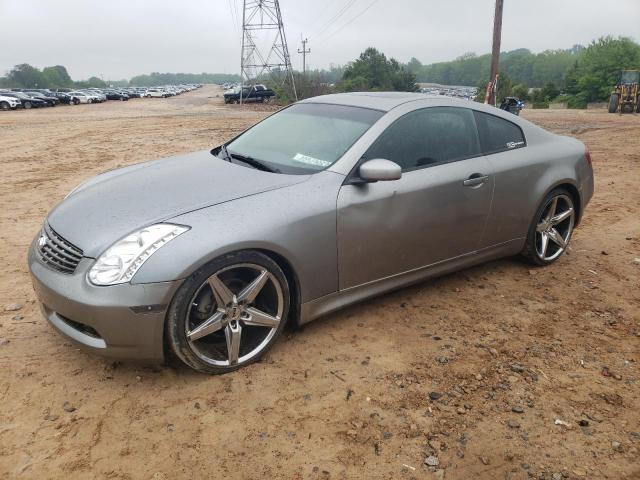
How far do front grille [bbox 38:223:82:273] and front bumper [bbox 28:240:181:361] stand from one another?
0.04 m

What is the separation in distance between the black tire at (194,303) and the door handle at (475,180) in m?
1.58

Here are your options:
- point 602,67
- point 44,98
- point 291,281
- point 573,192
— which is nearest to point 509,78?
point 602,67

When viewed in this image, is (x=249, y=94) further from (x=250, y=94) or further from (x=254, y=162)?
(x=254, y=162)

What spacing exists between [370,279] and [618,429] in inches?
62.4

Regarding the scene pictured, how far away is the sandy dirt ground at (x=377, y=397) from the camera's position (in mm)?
2322

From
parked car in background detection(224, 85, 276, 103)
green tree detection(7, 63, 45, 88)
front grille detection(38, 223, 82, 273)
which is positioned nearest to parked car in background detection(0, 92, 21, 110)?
parked car in background detection(224, 85, 276, 103)

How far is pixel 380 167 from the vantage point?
3.11 metres

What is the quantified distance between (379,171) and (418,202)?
A: 51 centimetres

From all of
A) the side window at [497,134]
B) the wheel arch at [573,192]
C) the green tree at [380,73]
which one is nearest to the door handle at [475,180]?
the side window at [497,134]

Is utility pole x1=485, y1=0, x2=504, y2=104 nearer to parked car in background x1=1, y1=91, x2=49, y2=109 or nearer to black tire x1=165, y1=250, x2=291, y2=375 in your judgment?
black tire x1=165, y1=250, x2=291, y2=375

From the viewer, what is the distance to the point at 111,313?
2.55 m

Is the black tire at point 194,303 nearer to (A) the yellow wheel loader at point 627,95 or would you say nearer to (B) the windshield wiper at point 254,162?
(B) the windshield wiper at point 254,162

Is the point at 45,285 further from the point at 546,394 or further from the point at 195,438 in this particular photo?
the point at 546,394

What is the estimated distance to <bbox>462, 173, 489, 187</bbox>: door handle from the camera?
371 cm
